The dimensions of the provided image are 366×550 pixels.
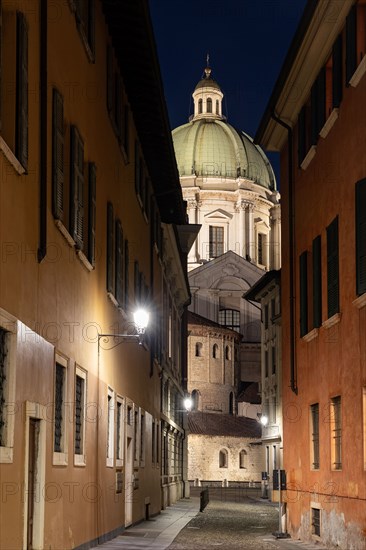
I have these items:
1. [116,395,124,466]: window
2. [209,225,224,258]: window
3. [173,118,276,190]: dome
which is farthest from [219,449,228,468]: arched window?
[116,395,124,466]: window

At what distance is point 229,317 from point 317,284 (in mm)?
74300

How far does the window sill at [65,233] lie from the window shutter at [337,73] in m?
5.55

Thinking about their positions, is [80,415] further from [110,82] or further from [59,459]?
[110,82]

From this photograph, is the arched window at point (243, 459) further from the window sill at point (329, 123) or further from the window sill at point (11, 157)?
the window sill at point (11, 157)

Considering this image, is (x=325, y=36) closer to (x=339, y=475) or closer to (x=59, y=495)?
(x=339, y=475)

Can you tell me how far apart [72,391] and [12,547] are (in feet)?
13.8

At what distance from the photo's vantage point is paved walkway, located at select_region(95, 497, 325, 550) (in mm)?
19406

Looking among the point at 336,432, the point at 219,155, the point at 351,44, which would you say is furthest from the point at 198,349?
the point at 351,44

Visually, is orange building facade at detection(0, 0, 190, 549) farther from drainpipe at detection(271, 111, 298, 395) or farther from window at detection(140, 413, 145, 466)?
drainpipe at detection(271, 111, 298, 395)

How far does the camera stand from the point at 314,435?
66.2ft

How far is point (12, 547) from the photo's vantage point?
1074 cm

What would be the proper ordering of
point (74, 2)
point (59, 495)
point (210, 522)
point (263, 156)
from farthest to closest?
1. point (263, 156)
2. point (210, 522)
3. point (74, 2)
4. point (59, 495)

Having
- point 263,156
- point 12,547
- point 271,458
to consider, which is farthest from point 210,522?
point 263,156

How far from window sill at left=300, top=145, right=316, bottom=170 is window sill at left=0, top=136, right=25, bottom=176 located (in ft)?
32.6
